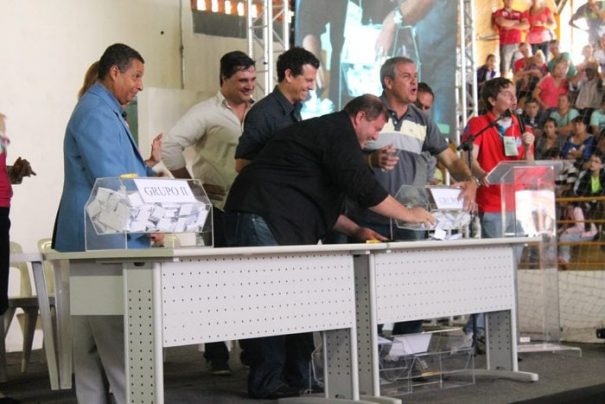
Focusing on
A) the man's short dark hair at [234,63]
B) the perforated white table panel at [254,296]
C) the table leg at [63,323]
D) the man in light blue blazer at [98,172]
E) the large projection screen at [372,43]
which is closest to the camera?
the perforated white table panel at [254,296]

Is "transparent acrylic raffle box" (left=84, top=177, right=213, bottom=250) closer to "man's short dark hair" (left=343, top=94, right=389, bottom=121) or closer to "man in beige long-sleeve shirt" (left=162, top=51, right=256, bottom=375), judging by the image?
"man's short dark hair" (left=343, top=94, right=389, bottom=121)

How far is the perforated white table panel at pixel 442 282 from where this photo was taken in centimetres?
486

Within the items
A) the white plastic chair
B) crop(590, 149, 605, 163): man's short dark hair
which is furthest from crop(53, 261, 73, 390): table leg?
crop(590, 149, 605, 163): man's short dark hair

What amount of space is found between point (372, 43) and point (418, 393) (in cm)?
387

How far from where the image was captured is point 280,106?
532 cm

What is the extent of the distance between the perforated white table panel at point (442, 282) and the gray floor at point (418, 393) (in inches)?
15.6

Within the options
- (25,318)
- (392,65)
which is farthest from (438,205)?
(25,318)

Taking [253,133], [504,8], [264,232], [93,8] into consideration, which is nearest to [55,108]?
[93,8]

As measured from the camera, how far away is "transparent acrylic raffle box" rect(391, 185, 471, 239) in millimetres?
5293

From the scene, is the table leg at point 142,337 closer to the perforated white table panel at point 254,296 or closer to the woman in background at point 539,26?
the perforated white table panel at point 254,296

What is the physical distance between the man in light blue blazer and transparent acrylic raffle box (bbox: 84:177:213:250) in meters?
0.07

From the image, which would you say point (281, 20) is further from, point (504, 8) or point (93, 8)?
point (504, 8)

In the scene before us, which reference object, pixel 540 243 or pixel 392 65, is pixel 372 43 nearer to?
pixel 540 243

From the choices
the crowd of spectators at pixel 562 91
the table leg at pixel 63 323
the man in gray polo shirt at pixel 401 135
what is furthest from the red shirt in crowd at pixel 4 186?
the crowd of spectators at pixel 562 91
